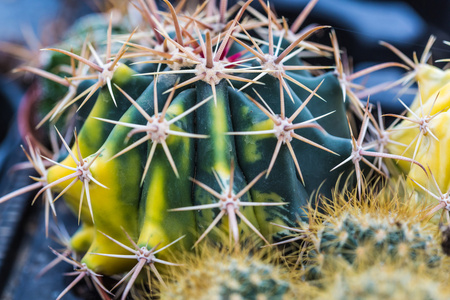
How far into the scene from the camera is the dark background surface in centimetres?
113

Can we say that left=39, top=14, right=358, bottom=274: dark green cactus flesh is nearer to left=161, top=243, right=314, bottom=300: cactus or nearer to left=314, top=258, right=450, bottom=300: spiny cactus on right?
left=161, top=243, right=314, bottom=300: cactus

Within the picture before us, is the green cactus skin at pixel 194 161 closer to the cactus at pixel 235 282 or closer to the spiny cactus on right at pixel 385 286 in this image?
the cactus at pixel 235 282

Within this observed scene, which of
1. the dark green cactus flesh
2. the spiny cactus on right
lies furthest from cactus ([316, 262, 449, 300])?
the dark green cactus flesh

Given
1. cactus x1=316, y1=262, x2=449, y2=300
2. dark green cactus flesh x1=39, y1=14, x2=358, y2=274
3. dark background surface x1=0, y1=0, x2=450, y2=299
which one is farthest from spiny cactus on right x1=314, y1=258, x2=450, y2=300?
dark background surface x1=0, y1=0, x2=450, y2=299

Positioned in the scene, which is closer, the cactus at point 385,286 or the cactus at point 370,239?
the cactus at point 385,286


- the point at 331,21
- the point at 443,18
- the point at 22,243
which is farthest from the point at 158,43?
the point at 443,18

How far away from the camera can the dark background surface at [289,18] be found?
1.13m

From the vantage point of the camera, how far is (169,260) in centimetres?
73

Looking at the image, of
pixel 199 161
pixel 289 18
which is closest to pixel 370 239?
pixel 199 161

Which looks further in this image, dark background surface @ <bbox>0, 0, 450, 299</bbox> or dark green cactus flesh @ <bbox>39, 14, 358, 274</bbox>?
dark background surface @ <bbox>0, 0, 450, 299</bbox>

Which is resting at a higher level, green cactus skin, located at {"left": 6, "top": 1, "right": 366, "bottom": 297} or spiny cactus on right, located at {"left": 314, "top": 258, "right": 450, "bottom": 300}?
green cactus skin, located at {"left": 6, "top": 1, "right": 366, "bottom": 297}

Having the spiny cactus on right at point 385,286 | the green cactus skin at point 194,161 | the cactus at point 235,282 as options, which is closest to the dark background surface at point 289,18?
the green cactus skin at point 194,161

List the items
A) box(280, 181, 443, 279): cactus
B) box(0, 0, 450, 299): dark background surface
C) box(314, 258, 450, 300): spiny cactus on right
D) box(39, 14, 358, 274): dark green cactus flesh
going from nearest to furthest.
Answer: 1. box(314, 258, 450, 300): spiny cactus on right
2. box(280, 181, 443, 279): cactus
3. box(39, 14, 358, 274): dark green cactus flesh
4. box(0, 0, 450, 299): dark background surface

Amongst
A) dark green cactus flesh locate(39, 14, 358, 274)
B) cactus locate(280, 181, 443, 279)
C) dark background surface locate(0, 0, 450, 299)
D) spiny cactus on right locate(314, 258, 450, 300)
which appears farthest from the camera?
dark background surface locate(0, 0, 450, 299)
